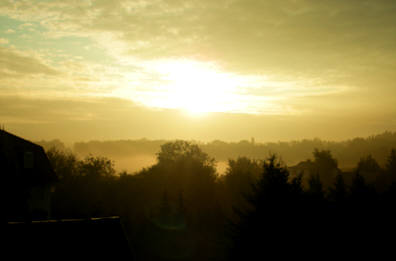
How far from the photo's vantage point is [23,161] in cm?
3859

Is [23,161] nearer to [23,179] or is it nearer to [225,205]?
[23,179]

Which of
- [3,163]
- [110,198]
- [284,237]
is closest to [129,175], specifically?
[110,198]

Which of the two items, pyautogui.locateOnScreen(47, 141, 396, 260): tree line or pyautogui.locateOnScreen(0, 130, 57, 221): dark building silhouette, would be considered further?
pyautogui.locateOnScreen(0, 130, 57, 221): dark building silhouette

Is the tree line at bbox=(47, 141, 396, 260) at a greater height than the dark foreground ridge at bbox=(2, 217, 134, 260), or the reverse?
the dark foreground ridge at bbox=(2, 217, 134, 260)

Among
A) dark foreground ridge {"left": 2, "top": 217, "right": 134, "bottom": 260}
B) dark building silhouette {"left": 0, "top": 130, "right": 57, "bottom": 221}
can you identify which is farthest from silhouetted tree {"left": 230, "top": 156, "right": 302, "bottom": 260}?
dark building silhouette {"left": 0, "top": 130, "right": 57, "bottom": 221}

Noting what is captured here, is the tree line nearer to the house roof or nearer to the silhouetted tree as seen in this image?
the silhouetted tree

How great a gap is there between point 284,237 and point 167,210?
120 feet

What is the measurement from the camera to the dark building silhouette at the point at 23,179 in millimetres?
35000

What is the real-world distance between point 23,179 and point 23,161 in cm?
221

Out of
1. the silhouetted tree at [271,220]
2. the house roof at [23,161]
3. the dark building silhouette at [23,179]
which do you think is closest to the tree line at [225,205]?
the silhouetted tree at [271,220]

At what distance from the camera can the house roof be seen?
3653 cm

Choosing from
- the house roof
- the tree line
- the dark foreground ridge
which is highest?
the house roof

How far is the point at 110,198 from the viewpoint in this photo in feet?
228

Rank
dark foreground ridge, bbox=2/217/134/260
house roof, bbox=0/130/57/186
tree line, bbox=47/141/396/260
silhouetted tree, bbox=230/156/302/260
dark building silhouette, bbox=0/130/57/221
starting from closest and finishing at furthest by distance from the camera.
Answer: dark foreground ridge, bbox=2/217/134/260 < silhouetted tree, bbox=230/156/302/260 < tree line, bbox=47/141/396/260 < dark building silhouette, bbox=0/130/57/221 < house roof, bbox=0/130/57/186
